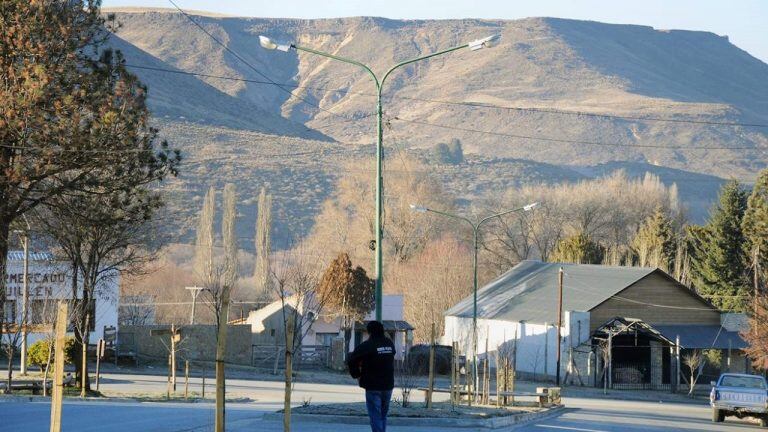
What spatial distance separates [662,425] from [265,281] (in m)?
56.9

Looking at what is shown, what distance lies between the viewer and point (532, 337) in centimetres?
6406

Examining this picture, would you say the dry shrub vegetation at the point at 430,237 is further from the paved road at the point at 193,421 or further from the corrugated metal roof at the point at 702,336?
the paved road at the point at 193,421

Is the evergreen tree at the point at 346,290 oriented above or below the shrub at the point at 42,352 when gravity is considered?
above

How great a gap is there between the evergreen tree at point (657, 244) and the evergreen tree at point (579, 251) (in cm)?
338

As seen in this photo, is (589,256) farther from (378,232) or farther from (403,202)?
(378,232)

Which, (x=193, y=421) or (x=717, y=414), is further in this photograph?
(x=717, y=414)

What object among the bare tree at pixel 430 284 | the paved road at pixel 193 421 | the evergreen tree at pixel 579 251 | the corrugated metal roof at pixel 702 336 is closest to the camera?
the paved road at pixel 193 421

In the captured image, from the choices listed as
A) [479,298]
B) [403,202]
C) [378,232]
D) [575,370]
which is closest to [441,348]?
[575,370]

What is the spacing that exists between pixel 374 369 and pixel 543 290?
177ft

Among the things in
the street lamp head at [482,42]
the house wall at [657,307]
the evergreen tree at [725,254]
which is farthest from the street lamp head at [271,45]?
the evergreen tree at [725,254]

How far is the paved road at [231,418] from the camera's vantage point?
2147 centimetres

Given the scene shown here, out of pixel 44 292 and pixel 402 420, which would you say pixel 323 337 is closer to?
pixel 44 292

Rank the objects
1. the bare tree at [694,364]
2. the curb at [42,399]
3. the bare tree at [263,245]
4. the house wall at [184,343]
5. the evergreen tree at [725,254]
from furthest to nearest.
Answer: the bare tree at [263,245] → the evergreen tree at [725,254] → the bare tree at [694,364] → the house wall at [184,343] → the curb at [42,399]

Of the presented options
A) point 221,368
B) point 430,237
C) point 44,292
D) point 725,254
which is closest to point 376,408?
point 221,368
